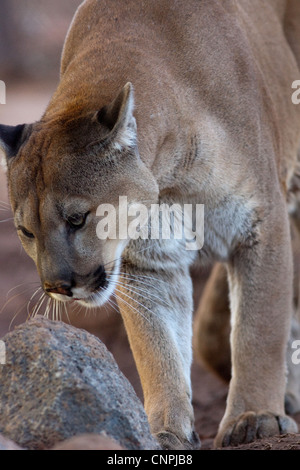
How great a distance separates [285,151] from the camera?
4.02 meters

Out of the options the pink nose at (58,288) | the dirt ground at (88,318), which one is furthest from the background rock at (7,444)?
the dirt ground at (88,318)

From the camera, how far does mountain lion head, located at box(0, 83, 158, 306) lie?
2.67 meters

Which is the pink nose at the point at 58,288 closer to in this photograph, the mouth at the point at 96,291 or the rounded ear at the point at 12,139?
the mouth at the point at 96,291

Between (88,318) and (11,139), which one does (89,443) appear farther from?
(88,318)

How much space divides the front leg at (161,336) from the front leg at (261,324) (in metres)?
0.21

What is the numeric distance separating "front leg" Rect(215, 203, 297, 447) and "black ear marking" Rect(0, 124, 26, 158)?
40.5 inches

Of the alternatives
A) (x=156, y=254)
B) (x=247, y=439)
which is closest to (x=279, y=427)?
(x=247, y=439)

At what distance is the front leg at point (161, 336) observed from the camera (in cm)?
317

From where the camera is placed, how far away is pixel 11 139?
9.52 feet

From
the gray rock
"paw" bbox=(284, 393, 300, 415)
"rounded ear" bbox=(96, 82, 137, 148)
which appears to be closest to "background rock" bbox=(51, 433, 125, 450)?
the gray rock

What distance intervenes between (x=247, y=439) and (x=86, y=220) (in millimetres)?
1126

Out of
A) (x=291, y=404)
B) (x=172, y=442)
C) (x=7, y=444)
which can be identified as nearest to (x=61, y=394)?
(x=7, y=444)

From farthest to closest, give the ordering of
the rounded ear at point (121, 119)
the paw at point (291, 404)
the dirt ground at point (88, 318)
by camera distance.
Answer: the dirt ground at point (88, 318), the paw at point (291, 404), the rounded ear at point (121, 119)

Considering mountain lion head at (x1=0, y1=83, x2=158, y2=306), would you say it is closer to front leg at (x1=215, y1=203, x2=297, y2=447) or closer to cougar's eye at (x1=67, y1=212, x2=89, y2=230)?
cougar's eye at (x1=67, y1=212, x2=89, y2=230)
